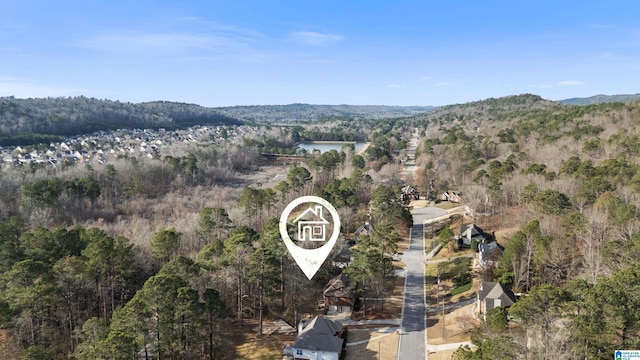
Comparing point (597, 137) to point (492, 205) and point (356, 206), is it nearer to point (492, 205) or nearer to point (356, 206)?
point (492, 205)

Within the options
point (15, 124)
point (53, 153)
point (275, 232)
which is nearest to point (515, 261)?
point (275, 232)

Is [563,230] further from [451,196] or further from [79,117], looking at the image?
[79,117]

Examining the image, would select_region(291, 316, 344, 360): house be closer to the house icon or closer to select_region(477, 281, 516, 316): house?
the house icon

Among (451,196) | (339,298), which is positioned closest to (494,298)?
(339,298)

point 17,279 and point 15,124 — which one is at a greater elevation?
point 15,124

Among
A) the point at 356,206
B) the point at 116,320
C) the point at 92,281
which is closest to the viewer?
the point at 116,320

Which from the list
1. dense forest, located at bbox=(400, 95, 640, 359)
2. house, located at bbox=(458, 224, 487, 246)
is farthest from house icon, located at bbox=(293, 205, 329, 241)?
house, located at bbox=(458, 224, 487, 246)

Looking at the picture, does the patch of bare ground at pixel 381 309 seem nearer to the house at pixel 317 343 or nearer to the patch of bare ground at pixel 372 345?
the patch of bare ground at pixel 372 345
